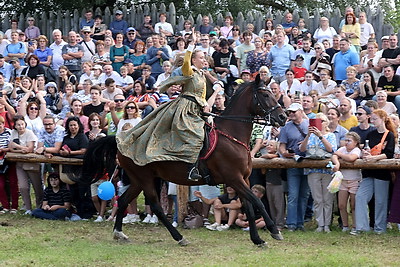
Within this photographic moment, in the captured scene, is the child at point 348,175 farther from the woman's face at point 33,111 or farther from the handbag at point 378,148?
the woman's face at point 33,111

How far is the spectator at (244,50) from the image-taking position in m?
18.5

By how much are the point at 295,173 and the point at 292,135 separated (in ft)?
2.01

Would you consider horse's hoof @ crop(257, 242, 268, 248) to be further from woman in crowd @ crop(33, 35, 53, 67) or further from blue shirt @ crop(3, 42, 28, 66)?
blue shirt @ crop(3, 42, 28, 66)

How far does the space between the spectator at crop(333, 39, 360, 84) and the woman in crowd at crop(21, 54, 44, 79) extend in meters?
6.99

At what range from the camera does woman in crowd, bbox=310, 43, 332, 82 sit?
17.2 m

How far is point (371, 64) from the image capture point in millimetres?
17078

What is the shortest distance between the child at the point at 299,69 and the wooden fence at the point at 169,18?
371 cm

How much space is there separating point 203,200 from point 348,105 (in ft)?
10.0

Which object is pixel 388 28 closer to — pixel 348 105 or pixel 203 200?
pixel 348 105

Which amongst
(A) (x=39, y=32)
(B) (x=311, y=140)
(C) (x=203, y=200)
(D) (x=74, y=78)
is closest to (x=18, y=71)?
(D) (x=74, y=78)

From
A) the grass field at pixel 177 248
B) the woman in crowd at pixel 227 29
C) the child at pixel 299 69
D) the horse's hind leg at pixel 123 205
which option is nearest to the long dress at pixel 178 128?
the horse's hind leg at pixel 123 205

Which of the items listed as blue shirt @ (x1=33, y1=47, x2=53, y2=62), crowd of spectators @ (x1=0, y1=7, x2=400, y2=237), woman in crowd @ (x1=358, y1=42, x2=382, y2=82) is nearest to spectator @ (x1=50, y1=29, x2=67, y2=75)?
crowd of spectators @ (x1=0, y1=7, x2=400, y2=237)

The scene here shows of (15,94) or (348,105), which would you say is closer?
(348,105)

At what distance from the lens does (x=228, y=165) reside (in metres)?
11.5
